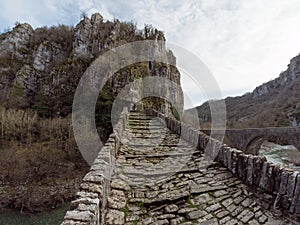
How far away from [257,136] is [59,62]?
42109 mm

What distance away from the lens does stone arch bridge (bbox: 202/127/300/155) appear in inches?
843

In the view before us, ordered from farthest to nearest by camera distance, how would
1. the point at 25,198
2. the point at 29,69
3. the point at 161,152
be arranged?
the point at 29,69
the point at 25,198
the point at 161,152

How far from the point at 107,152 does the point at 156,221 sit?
1.86 metres

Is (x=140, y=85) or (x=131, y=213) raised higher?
(x=140, y=85)

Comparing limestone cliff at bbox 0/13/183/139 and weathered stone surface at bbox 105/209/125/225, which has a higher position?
limestone cliff at bbox 0/13/183/139

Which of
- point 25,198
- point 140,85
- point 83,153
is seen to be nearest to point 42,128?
point 83,153

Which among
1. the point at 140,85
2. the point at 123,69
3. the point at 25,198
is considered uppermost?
the point at 123,69

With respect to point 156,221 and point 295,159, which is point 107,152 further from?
point 295,159

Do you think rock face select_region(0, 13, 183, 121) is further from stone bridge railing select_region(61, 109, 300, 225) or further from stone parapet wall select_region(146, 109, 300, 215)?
stone bridge railing select_region(61, 109, 300, 225)

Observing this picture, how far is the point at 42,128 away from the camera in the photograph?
1211 inches

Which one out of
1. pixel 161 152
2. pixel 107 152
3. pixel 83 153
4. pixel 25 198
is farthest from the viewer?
pixel 83 153

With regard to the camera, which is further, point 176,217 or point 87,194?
point 176,217

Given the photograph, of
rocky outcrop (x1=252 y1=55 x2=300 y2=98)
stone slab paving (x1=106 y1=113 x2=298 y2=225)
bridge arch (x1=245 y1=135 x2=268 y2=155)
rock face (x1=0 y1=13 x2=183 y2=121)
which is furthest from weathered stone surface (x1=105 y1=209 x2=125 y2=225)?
rocky outcrop (x1=252 y1=55 x2=300 y2=98)

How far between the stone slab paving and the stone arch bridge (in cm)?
2100
